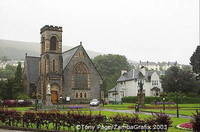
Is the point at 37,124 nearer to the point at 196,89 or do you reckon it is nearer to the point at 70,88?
the point at 70,88

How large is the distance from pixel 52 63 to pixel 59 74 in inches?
117

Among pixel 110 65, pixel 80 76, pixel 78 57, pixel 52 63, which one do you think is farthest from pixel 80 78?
pixel 110 65

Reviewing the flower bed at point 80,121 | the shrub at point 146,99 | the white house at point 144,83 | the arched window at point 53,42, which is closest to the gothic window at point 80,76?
the arched window at point 53,42

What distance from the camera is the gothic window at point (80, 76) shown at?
7288cm

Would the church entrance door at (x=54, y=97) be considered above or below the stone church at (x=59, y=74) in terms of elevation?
below

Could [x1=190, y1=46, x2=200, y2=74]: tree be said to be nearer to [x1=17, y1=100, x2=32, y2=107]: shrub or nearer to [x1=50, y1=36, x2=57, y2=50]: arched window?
[x1=50, y1=36, x2=57, y2=50]: arched window

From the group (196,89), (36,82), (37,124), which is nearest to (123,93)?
(196,89)

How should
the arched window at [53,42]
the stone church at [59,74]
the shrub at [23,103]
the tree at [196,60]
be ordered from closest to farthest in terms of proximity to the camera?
1. the shrub at [23,103]
2. the stone church at [59,74]
3. the arched window at [53,42]
4. the tree at [196,60]

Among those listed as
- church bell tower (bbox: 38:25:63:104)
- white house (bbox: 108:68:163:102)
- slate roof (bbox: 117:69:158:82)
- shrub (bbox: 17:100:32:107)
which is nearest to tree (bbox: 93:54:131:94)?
slate roof (bbox: 117:69:158:82)

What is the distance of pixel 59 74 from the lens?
227 feet

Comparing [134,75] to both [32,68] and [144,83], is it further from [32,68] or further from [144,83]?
[32,68]

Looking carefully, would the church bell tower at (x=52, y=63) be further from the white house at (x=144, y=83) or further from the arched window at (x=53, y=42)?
the white house at (x=144, y=83)

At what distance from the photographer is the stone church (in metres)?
68.6

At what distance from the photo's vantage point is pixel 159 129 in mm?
17109
